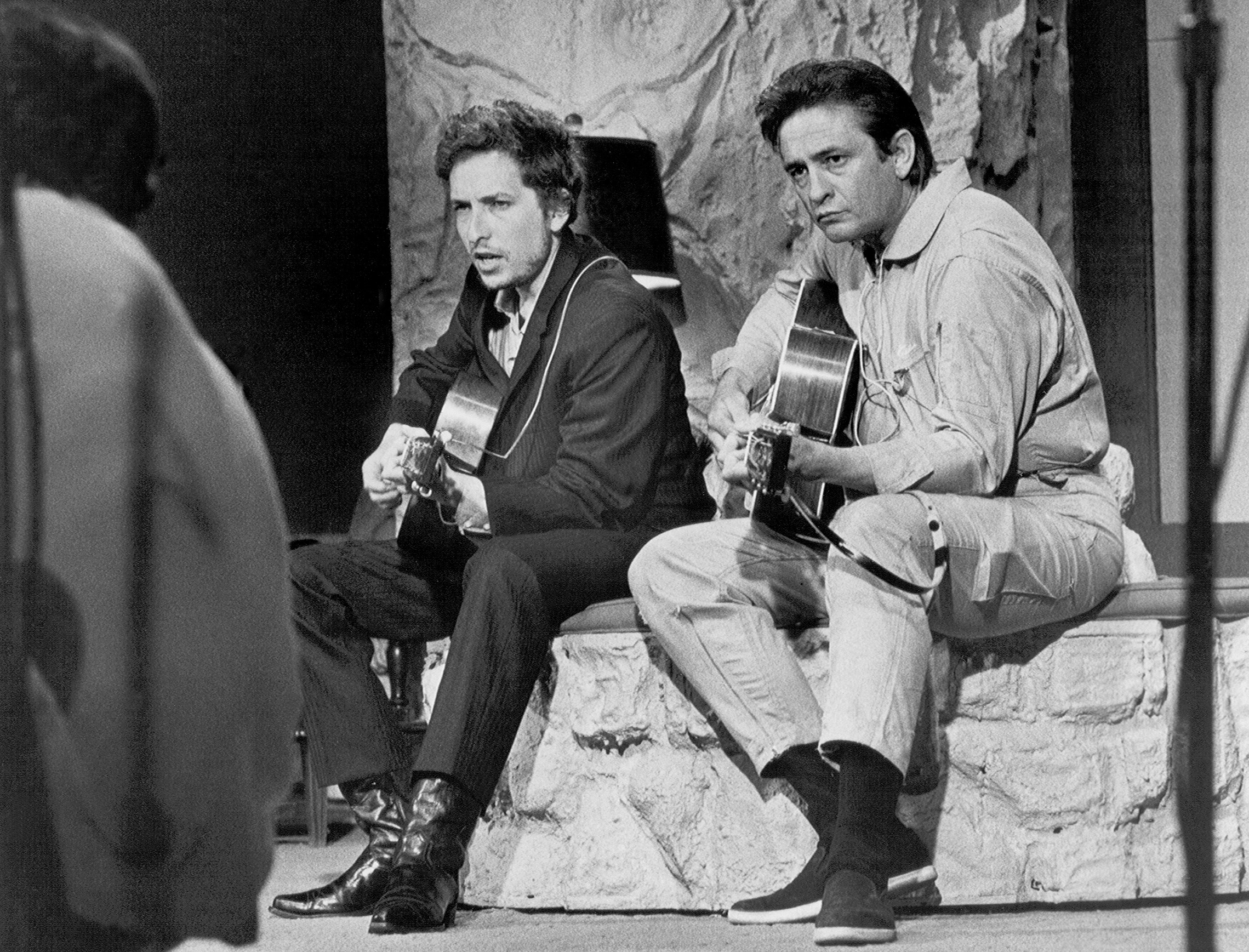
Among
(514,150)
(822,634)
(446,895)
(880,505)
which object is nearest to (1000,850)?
(822,634)

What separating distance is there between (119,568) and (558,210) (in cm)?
207

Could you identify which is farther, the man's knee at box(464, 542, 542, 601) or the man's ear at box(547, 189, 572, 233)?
the man's ear at box(547, 189, 572, 233)

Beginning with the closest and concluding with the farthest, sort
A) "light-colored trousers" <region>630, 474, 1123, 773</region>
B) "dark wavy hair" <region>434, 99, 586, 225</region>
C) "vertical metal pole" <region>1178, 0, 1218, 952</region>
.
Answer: "vertical metal pole" <region>1178, 0, 1218, 952</region>, "light-colored trousers" <region>630, 474, 1123, 773</region>, "dark wavy hair" <region>434, 99, 586, 225</region>

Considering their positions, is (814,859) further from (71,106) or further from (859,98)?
(71,106)

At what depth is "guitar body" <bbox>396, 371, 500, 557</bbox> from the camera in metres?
2.78

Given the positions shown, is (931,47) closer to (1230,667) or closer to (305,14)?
(305,14)

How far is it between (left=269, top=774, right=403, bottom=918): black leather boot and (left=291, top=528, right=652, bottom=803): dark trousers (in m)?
0.04

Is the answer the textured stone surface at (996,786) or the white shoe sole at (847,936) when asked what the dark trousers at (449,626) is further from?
the white shoe sole at (847,936)

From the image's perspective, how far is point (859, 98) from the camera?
2.66 meters

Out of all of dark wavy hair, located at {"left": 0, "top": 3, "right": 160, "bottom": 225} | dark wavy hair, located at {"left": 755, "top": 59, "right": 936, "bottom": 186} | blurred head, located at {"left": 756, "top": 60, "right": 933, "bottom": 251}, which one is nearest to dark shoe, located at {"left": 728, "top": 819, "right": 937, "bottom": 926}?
blurred head, located at {"left": 756, "top": 60, "right": 933, "bottom": 251}

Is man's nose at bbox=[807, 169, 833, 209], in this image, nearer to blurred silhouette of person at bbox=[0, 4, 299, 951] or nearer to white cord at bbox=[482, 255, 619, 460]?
white cord at bbox=[482, 255, 619, 460]

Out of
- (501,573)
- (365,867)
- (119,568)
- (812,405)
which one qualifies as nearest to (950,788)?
(812,405)

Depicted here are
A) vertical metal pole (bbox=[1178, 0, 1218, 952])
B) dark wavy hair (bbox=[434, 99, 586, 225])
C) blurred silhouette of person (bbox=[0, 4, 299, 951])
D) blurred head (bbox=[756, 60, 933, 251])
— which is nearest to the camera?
blurred silhouette of person (bbox=[0, 4, 299, 951])

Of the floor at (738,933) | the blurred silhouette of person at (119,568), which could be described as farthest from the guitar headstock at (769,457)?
the blurred silhouette of person at (119,568)
